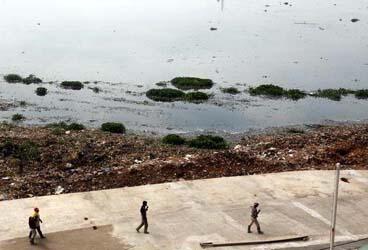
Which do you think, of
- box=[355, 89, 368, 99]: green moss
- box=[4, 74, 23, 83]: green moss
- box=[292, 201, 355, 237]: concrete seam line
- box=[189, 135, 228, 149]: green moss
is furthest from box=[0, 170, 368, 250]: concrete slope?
box=[4, 74, 23, 83]: green moss

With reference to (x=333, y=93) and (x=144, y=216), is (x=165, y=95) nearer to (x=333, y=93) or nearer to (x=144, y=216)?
(x=333, y=93)

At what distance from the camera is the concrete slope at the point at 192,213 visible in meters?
17.2

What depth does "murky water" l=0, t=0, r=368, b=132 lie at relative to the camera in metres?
38.6

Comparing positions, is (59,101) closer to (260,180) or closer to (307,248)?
(260,180)

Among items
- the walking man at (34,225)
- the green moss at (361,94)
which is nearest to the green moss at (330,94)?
the green moss at (361,94)

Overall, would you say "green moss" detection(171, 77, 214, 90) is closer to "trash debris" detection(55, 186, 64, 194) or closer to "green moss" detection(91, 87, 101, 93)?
"green moss" detection(91, 87, 101, 93)

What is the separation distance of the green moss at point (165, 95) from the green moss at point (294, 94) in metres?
7.75

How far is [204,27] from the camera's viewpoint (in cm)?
7169

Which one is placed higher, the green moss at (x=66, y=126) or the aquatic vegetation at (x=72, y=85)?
the aquatic vegetation at (x=72, y=85)

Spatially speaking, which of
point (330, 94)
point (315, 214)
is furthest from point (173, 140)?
point (330, 94)

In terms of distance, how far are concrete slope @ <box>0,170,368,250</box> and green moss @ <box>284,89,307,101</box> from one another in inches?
850

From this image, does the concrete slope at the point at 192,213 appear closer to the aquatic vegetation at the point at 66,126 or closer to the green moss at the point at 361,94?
the aquatic vegetation at the point at 66,126

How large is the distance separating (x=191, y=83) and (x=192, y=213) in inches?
1044

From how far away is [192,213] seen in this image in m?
19.1
